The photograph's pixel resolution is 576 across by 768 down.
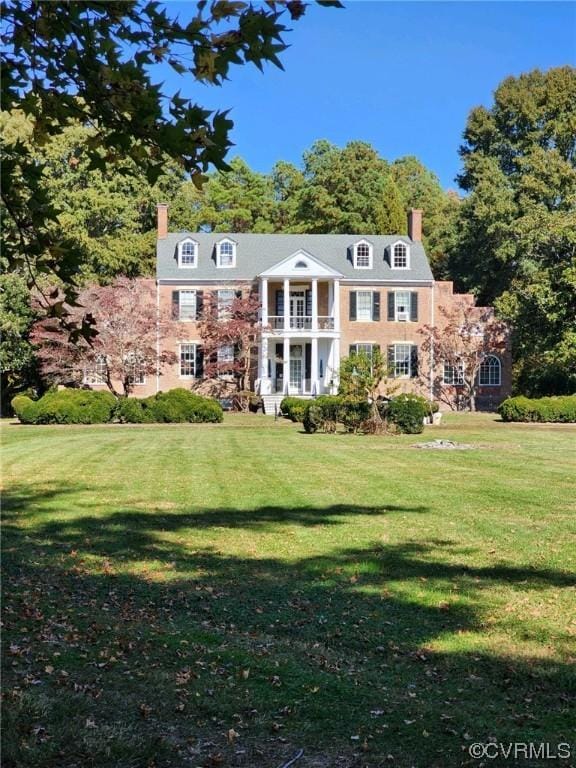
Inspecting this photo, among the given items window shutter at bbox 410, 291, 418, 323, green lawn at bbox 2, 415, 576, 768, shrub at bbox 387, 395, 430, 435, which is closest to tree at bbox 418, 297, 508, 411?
window shutter at bbox 410, 291, 418, 323

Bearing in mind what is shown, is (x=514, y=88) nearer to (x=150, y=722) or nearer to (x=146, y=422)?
(x=146, y=422)

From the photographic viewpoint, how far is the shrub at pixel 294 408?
92.4ft

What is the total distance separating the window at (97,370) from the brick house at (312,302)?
2853 mm

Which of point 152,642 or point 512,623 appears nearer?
point 152,642

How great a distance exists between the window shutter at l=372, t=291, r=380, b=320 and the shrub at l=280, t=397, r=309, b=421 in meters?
11.2

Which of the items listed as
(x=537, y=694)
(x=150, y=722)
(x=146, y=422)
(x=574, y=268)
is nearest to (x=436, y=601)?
(x=537, y=694)

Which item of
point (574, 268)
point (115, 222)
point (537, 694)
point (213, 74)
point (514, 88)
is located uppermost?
point (514, 88)

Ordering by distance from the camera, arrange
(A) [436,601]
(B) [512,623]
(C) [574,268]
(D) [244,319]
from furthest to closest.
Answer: (D) [244,319] < (C) [574,268] < (A) [436,601] < (B) [512,623]

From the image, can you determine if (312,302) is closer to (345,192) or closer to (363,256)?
(363,256)

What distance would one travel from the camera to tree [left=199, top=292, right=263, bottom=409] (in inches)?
1436

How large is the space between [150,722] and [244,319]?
110 ft

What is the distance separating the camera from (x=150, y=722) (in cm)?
379

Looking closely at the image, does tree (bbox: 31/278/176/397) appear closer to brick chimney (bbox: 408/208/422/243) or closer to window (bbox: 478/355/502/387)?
brick chimney (bbox: 408/208/422/243)

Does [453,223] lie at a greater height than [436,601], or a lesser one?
greater
